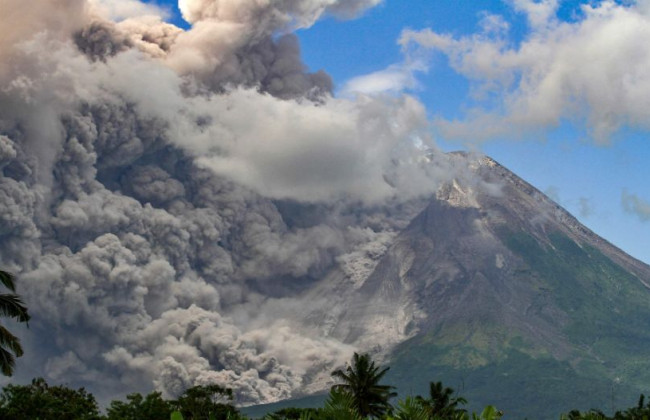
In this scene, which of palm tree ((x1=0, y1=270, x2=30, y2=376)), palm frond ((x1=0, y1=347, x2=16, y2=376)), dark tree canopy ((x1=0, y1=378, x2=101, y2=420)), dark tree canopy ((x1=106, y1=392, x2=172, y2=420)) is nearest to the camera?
palm tree ((x1=0, y1=270, x2=30, y2=376))

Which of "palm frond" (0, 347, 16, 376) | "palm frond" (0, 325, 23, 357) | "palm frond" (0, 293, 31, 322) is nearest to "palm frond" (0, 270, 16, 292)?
"palm frond" (0, 293, 31, 322)

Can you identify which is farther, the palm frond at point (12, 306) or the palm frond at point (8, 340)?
the palm frond at point (12, 306)

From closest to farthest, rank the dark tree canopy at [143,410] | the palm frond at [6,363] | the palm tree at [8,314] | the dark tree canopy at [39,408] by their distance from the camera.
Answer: the palm tree at [8,314], the palm frond at [6,363], the dark tree canopy at [39,408], the dark tree canopy at [143,410]

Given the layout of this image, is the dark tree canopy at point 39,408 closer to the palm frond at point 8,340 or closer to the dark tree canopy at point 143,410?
the dark tree canopy at point 143,410

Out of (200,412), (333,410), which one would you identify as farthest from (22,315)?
(200,412)

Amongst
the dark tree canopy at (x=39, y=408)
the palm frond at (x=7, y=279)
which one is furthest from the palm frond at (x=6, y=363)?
the dark tree canopy at (x=39, y=408)

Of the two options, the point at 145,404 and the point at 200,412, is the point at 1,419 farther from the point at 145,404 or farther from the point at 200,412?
the point at 200,412

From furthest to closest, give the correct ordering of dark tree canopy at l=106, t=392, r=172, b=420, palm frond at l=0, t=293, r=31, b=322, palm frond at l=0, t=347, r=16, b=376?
dark tree canopy at l=106, t=392, r=172, b=420 → palm frond at l=0, t=293, r=31, b=322 → palm frond at l=0, t=347, r=16, b=376

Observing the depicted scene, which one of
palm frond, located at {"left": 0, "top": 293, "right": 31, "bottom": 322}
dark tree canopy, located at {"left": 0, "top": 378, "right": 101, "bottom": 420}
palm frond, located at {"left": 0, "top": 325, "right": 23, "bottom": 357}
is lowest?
palm frond, located at {"left": 0, "top": 325, "right": 23, "bottom": 357}

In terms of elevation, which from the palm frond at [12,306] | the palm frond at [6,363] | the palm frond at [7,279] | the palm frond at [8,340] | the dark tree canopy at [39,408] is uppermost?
the dark tree canopy at [39,408]

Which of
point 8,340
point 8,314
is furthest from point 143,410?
point 8,340

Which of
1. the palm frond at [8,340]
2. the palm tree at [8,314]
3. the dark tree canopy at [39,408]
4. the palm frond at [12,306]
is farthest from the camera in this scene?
the dark tree canopy at [39,408]

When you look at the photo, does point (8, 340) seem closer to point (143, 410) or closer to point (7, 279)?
point (7, 279)

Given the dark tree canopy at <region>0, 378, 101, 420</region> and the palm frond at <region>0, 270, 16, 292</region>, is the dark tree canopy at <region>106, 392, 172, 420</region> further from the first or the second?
the palm frond at <region>0, 270, 16, 292</region>
